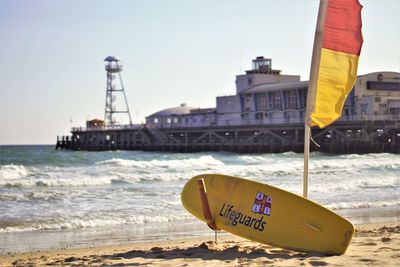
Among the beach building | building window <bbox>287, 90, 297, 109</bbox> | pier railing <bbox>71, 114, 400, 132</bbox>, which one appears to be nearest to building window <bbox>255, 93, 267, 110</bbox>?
the beach building

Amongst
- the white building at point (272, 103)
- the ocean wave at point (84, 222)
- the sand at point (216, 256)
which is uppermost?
the white building at point (272, 103)

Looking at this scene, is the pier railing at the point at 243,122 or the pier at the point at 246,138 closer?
the pier at the point at 246,138

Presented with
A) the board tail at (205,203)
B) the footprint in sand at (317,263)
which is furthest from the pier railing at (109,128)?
the footprint in sand at (317,263)

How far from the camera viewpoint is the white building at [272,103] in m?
51.4

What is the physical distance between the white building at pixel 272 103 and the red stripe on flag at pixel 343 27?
42092 mm

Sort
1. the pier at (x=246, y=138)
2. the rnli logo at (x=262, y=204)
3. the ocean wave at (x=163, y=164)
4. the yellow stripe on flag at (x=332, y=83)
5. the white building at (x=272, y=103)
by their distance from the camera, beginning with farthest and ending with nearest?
the white building at (x=272, y=103) → the pier at (x=246, y=138) → the ocean wave at (x=163, y=164) → the rnli logo at (x=262, y=204) → the yellow stripe on flag at (x=332, y=83)

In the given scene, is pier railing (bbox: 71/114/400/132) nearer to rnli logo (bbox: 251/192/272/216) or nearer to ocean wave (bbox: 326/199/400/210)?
ocean wave (bbox: 326/199/400/210)

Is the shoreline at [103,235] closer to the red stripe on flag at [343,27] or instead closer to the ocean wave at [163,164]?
the red stripe on flag at [343,27]

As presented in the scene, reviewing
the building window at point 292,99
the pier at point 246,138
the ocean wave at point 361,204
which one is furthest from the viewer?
the building window at point 292,99

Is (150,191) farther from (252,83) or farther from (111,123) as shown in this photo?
(111,123)

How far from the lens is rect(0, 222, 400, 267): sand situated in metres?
7.95

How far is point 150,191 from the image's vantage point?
64.5 ft

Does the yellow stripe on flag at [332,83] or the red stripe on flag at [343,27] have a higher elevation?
the red stripe on flag at [343,27]

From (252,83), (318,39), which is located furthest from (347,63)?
(252,83)
